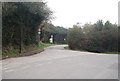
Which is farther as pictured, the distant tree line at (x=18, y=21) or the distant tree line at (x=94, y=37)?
the distant tree line at (x=94, y=37)

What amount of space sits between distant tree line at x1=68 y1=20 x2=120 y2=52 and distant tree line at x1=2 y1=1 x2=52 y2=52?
20.4 ft

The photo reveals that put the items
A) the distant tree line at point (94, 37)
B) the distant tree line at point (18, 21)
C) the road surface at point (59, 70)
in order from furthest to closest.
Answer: the distant tree line at point (94, 37)
the distant tree line at point (18, 21)
the road surface at point (59, 70)

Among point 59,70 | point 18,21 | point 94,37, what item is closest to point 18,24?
point 18,21

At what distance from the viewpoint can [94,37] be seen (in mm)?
14758

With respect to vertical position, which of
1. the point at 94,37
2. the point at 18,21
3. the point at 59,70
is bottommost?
the point at 59,70

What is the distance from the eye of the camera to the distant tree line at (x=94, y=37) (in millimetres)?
13256

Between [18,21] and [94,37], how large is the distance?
10052mm

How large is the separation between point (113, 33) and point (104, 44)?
2.02m

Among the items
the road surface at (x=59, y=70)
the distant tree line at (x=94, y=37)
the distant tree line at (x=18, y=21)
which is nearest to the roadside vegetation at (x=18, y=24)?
the distant tree line at (x=18, y=21)

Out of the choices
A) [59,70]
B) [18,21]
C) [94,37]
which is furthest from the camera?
[94,37]

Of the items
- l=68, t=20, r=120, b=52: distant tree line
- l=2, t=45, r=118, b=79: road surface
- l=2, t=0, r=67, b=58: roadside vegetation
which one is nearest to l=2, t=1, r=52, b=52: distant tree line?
l=2, t=0, r=67, b=58: roadside vegetation

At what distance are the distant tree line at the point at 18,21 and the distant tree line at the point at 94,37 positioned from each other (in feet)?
20.4

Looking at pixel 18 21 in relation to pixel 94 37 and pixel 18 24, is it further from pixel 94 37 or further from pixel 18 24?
pixel 94 37

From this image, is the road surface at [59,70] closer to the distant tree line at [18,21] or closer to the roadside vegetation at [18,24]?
the roadside vegetation at [18,24]
